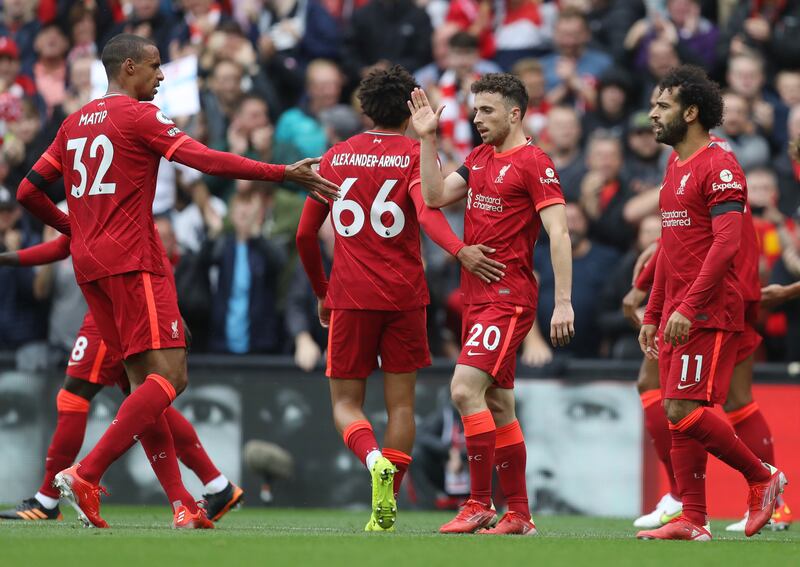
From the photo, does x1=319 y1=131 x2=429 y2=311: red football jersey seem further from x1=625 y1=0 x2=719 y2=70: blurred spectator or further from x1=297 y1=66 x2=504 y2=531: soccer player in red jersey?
x1=625 y1=0 x2=719 y2=70: blurred spectator

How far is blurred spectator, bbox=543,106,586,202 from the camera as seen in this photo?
14078 mm

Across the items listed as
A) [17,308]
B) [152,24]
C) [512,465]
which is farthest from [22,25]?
[512,465]

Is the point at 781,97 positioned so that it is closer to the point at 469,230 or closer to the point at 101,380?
the point at 469,230

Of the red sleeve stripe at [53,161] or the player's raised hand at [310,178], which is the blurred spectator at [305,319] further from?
the player's raised hand at [310,178]

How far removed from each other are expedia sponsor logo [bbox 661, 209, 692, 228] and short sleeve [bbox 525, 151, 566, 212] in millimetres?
592

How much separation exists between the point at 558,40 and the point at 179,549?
9890mm

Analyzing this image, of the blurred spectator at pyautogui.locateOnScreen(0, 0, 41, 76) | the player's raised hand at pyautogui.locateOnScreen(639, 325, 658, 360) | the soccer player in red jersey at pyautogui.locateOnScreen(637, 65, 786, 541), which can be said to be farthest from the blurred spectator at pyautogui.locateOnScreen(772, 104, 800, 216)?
the blurred spectator at pyautogui.locateOnScreen(0, 0, 41, 76)

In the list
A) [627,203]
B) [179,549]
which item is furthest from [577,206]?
[179,549]

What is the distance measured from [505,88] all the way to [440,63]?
7.44 metres

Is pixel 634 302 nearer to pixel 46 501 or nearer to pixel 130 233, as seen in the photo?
pixel 130 233

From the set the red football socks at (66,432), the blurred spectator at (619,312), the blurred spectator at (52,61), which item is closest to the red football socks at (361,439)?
the red football socks at (66,432)

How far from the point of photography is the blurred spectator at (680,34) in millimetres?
15266

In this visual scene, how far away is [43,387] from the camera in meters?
12.8

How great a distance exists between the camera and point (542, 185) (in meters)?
8.48
